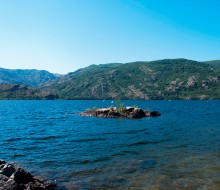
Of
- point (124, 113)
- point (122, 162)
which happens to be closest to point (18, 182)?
point (122, 162)

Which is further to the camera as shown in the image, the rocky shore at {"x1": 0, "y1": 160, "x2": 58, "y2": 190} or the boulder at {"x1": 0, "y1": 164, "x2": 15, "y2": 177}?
the boulder at {"x1": 0, "y1": 164, "x2": 15, "y2": 177}

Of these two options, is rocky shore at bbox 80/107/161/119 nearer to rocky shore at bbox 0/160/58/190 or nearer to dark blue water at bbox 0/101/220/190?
dark blue water at bbox 0/101/220/190

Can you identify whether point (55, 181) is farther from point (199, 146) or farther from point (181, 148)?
point (199, 146)

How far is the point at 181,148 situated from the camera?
38.4m

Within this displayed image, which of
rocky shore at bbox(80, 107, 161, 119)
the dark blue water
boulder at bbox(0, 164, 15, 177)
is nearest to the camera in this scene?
boulder at bbox(0, 164, 15, 177)

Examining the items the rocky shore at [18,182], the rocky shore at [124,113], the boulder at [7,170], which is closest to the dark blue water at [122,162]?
the rocky shore at [18,182]

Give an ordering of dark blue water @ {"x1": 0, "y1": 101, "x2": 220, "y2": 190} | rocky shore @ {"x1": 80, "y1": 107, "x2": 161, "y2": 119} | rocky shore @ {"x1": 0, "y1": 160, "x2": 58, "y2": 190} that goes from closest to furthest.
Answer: rocky shore @ {"x1": 0, "y1": 160, "x2": 58, "y2": 190} < dark blue water @ {"x1": 0, "y1": 101, "x2": 220, "y2": 190} < rocky shore @ {"x1": 80, "y1": 107, "x2": 161, "y2": 119}

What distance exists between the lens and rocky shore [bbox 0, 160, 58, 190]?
1997 cm

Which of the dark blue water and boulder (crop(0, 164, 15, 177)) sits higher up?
boulder (crop(0, 164, 15, 177))

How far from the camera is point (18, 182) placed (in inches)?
837

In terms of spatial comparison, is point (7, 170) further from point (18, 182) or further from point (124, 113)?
point (124, 113)

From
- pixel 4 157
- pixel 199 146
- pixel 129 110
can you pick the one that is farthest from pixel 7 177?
pixel 129 110

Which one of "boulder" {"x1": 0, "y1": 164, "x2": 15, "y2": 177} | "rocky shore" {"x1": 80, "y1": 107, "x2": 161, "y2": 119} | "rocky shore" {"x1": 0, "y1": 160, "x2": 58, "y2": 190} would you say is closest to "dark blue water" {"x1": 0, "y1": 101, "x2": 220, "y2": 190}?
"rocky shore" {"x1": 0, "y1": 160, "x2": 58, "y2": 190}

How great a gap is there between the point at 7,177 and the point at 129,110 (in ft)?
267
